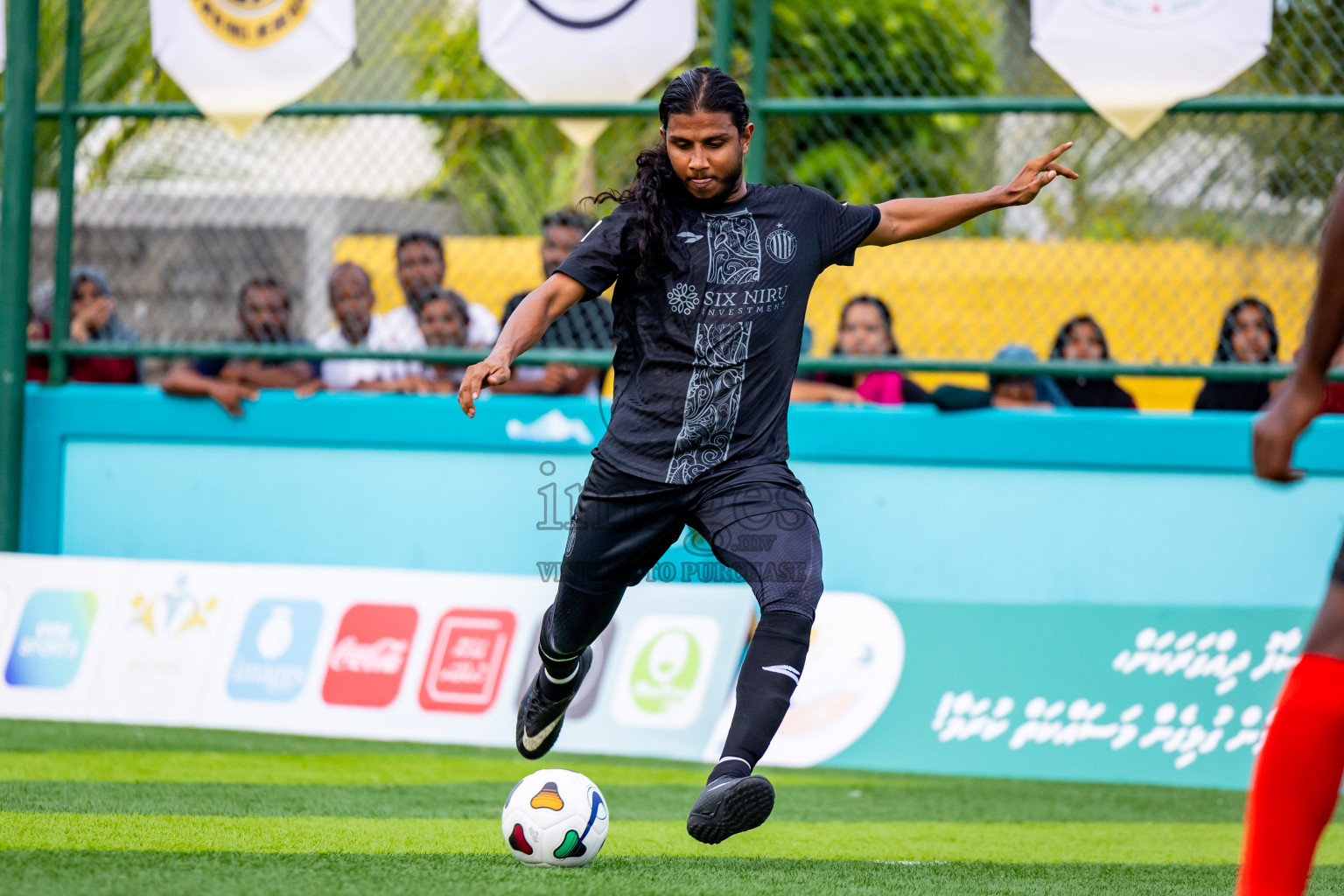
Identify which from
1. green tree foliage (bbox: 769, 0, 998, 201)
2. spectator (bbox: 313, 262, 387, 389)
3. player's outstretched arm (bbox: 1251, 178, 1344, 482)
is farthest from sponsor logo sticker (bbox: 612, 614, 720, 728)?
player's outstretched arm (bbox: 1251, 178, 1344, 482)

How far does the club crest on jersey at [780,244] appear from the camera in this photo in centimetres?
419

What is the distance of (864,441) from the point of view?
23.7ft

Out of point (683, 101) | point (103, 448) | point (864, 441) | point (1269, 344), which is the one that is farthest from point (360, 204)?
point (683, 101)

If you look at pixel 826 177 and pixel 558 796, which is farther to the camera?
pixel 826 177

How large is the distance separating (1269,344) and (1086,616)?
1650 millimetres

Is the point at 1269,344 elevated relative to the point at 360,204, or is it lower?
elevated

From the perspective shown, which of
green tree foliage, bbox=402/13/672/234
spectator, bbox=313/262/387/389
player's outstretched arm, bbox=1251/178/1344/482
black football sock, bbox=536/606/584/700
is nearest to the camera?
player's outstretched arm, bbox=1251/178/1344/482

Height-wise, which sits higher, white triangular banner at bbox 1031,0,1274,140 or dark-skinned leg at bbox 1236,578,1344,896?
white triangular banner at bbox 1031,0,1274,140

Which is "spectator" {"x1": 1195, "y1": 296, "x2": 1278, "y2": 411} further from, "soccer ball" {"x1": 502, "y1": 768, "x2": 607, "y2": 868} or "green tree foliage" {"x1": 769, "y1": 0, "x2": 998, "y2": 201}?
"soccer ball" {"x1": 502, "y1": 768, "x2": 607, "y2": 868}

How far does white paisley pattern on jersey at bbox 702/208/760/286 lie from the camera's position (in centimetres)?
415

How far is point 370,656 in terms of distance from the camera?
686 cm

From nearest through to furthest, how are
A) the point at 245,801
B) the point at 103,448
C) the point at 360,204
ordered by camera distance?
1. the point at 245,801
2. the point at 103,448
3. the point at 360,204

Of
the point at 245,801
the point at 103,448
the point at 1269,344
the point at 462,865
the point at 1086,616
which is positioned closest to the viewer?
the point at 462,865

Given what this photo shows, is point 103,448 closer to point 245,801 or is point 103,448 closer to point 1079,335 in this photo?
point 245,801
